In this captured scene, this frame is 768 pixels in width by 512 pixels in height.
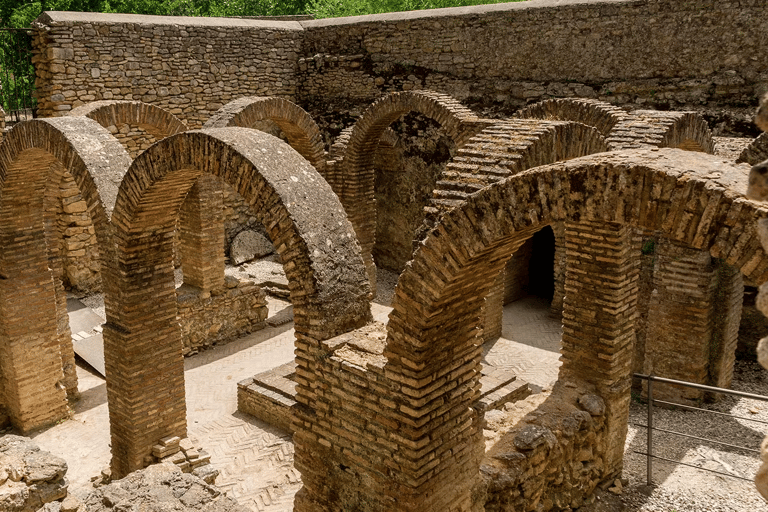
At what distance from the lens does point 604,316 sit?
6.42 m

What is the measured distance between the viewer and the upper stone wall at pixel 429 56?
36.9 ft

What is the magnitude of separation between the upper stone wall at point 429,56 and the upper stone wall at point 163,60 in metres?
0.02

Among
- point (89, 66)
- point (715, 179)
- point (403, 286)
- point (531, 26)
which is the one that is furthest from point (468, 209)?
point (89, 66)

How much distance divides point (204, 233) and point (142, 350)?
386cm

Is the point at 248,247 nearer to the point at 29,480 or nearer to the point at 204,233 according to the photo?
the point at 204,233

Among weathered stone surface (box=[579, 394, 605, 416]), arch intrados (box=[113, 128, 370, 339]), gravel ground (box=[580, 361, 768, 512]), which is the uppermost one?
arch intrados (box=[113, 128, 370, 339])

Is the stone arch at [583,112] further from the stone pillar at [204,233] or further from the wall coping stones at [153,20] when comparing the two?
the wall coping stones at [153,20]

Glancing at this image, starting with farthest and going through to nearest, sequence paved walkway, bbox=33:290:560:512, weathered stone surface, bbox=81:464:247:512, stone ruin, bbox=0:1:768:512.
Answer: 1. paved walkway, bbox=33:290:560:512
2. weathered stone surface, bbox=81:464:247:512
3. stone ruin, bbox=0:1:768:512

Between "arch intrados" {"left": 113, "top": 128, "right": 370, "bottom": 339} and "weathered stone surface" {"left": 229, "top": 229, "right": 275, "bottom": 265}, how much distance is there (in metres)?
8.13

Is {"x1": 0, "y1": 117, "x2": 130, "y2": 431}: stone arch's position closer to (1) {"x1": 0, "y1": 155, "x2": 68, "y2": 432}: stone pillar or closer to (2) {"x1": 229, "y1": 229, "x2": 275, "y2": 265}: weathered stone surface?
(1) {"x1": 0, "y1": 155, "x2": 68, "y2": 432}: stone pillar

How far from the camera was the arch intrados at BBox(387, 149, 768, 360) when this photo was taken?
10.5ft

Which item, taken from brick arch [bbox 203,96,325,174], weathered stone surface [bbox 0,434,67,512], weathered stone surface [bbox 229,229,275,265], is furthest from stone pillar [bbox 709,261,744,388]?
weathered stone surface [bbox 229,229,275,265]

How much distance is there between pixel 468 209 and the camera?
163 inches

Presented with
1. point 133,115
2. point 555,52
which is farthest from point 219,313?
point 555,52
